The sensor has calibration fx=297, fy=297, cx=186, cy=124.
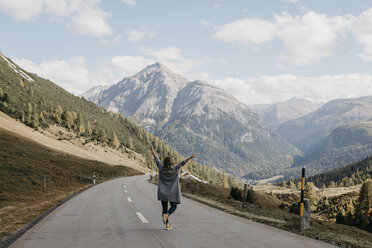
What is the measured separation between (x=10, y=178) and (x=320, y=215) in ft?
228

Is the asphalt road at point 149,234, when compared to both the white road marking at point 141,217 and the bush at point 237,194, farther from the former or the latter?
the bush at point 237,194

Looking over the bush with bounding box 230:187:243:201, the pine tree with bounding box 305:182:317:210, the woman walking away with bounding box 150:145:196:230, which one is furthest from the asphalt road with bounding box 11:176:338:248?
the pine tree with bounding box 305:182:317:210

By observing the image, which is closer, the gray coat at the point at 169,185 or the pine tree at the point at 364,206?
the gray coat at the point at 169,185

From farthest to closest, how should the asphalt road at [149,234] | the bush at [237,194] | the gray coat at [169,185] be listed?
the bush at [237,194]
the gray coat at [169,185]
the asphalt road at [149,234]

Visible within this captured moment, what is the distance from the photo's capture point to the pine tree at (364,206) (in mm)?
55906

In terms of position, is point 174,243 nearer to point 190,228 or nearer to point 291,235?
point 190,228

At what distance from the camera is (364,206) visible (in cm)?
5950

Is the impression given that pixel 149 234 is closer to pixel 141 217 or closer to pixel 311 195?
pixel 141 217

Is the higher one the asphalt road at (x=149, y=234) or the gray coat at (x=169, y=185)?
the gray coat at (x=169, y=185)

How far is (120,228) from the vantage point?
9664mm

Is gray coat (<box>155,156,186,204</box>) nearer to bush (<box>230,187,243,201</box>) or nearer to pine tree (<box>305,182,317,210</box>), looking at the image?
bush (<box>230,187,243,201</box>)

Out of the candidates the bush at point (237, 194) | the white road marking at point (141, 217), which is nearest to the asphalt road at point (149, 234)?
the white road marking at point (141, 217)

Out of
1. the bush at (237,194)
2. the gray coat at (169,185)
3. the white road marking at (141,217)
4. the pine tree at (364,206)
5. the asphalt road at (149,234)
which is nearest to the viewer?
the asphalt road at (149,234)

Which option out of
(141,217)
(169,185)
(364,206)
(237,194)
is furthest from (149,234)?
(364,206)
